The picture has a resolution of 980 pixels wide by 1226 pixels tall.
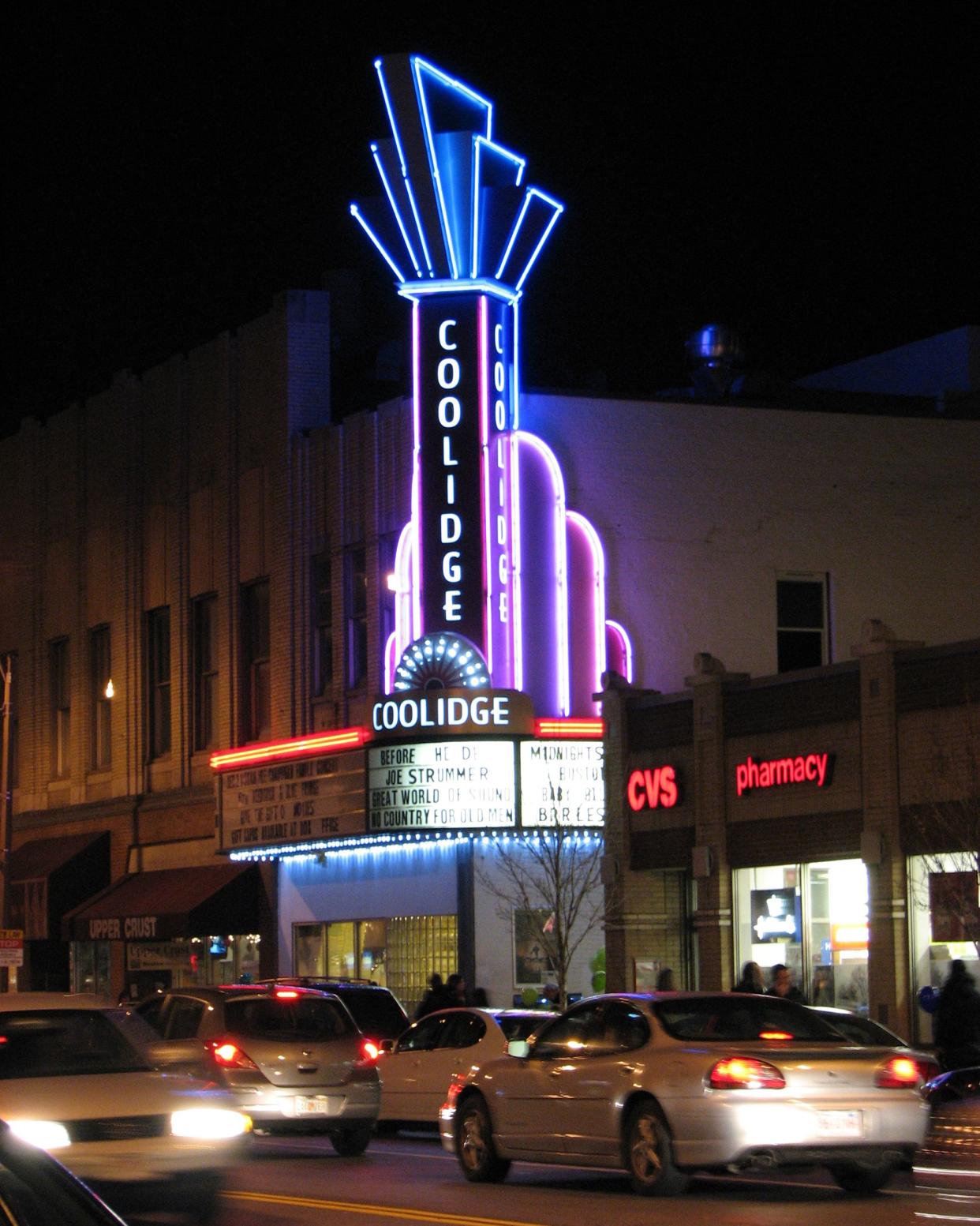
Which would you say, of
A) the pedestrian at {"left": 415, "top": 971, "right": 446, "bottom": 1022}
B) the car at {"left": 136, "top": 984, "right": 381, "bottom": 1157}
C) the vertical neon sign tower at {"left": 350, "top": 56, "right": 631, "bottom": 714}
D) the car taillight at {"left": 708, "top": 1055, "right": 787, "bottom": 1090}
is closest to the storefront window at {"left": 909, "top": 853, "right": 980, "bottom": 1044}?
the pedestrian at {"left": 415, "top": 971, "right": 446, "bottom": 1022}

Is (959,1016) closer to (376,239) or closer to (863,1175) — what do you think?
(863,1175)

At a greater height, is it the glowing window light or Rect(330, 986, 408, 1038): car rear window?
the glowing window light

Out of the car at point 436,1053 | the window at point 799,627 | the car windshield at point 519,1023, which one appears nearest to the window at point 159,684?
the window at point 799,627

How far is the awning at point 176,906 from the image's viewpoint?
3897 centimetres

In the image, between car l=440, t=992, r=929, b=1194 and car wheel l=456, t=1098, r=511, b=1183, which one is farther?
car wheel l=456, t=1098, r=511, b=1183

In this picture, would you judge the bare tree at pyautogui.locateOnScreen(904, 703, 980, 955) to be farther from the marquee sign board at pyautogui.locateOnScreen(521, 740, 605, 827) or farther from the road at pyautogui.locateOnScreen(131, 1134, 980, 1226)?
the marquee sign board at pyautogui.locateOnScreen(521, 740, 605, 827)

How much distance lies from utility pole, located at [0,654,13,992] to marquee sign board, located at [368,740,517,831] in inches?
472

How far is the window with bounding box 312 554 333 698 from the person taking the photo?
38.1 metres

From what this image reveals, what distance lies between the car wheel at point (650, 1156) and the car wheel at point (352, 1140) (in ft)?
15.8

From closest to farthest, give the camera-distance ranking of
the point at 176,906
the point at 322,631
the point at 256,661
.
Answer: the point at 322,631
the point at 176,906
the point at 256,661

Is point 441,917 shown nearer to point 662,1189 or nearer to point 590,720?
point 590,720

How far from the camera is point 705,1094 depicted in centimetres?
1491

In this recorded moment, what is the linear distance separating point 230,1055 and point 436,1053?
10.2ft

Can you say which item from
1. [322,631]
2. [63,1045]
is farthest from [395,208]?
[63,1045]
